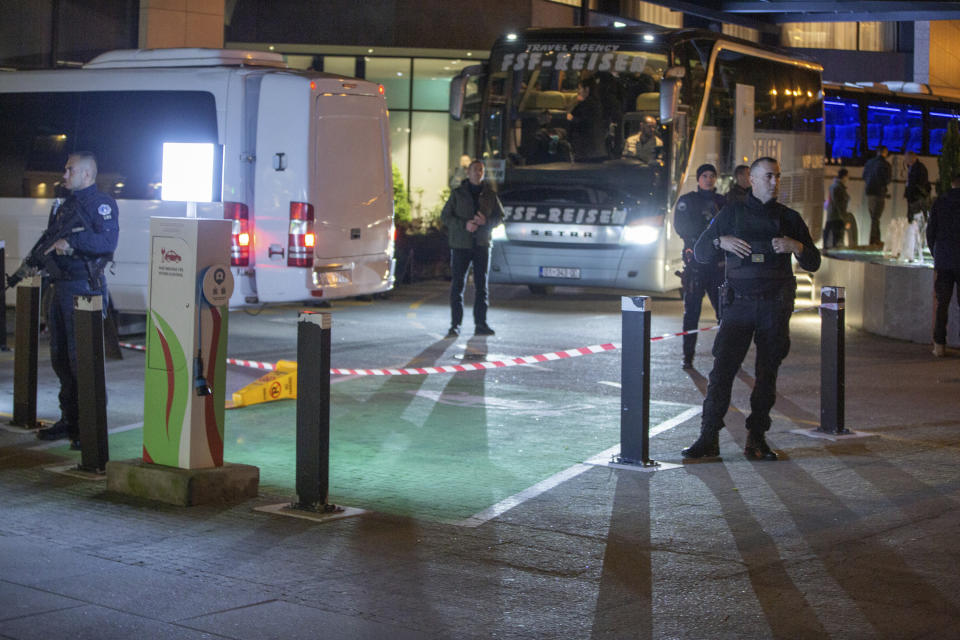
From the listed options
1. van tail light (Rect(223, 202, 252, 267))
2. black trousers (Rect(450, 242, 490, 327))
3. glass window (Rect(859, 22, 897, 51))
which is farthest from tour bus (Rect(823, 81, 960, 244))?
glass window (Rect(859, 22, 897, 51))

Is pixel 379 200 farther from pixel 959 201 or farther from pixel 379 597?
pixel 379 597

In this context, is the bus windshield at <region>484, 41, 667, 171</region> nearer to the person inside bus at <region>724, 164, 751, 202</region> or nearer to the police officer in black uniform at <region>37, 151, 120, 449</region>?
the person inside bus at <region>724, 164, 751, 202</region>

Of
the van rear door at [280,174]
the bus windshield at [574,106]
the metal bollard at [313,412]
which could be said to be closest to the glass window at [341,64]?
the bus windshield at [574,106]

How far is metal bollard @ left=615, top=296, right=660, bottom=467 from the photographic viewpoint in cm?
841

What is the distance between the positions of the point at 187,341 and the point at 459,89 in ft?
41.5

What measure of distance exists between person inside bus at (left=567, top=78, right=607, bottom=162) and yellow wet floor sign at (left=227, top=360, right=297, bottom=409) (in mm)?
8657

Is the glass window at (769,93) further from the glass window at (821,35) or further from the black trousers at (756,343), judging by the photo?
the glass window at (821,35)

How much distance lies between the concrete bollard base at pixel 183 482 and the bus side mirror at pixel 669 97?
11318mm

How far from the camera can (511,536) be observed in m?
6.79

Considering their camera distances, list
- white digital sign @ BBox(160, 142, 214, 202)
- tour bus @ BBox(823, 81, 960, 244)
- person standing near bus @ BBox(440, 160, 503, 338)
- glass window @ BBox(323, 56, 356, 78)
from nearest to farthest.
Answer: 1. white digital sign @ BBox(160, 142, 214, 202)
2. person standing near bus @ BBox(440, 160, 503, 338)
3. tour bus @ BBox(823, 81, 960, 244)
4. glass window @ BBox(323, 56, 356, 78)

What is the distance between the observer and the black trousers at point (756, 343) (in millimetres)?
8695

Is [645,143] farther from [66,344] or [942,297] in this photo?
[66,344]

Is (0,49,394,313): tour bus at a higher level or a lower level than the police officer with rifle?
higher

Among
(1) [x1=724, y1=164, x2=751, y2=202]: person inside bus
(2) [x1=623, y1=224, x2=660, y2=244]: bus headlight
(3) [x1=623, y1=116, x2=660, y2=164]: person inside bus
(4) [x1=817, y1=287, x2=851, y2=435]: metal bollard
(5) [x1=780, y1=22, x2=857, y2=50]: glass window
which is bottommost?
(4) [x1=817, y1=287, x2=851, y2=435]: metal bollard
